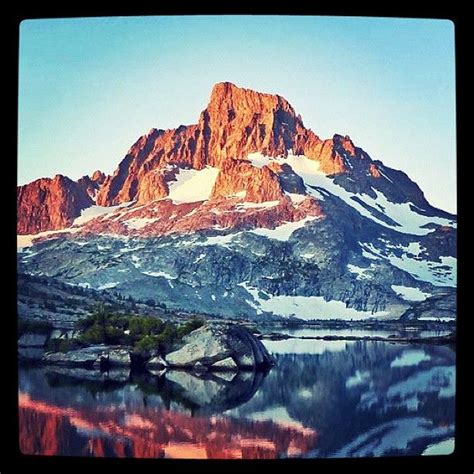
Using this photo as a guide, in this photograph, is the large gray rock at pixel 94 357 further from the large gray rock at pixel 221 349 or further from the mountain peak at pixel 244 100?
the mountain peak at pixel 244 100

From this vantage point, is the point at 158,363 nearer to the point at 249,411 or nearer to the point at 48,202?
the point at 249,411

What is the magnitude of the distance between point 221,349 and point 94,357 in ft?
1.83

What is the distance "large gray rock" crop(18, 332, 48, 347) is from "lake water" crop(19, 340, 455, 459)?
11cm

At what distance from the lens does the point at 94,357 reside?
163 inches

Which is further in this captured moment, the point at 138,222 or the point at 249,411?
the point at 138,222

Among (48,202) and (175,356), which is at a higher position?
(48,202)

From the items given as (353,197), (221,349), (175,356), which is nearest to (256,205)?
(353,197)

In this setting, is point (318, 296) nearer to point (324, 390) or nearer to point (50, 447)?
point (324, 390)

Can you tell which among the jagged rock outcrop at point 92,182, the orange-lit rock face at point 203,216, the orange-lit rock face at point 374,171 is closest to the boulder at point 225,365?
the orange-lit rock face at point 203,216

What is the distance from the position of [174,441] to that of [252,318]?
2.07ft

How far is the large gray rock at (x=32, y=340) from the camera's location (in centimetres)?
411

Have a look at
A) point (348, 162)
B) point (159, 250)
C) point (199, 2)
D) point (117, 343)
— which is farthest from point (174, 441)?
point (199, 2)

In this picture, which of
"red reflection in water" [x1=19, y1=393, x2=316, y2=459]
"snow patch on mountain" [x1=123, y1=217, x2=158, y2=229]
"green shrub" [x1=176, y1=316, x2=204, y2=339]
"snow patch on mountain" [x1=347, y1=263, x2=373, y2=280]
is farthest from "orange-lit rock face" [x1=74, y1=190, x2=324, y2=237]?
"red reflection in water" [x1=19, y1=393, x2=316, y2=459]

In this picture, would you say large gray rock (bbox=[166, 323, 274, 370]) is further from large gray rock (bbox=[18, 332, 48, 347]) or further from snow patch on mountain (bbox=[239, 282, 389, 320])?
large gray rock (bbox=[18, 332, 48, 347])
